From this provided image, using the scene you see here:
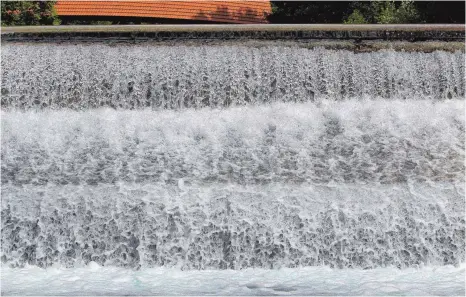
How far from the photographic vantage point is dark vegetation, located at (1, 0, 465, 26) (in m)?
13.9

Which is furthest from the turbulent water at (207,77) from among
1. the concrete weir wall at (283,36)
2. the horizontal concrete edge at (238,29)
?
the horizontal concrete edge at (238,29)

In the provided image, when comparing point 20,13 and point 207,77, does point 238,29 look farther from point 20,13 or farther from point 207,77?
point 20,13

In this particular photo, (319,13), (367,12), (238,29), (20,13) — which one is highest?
(319,13)

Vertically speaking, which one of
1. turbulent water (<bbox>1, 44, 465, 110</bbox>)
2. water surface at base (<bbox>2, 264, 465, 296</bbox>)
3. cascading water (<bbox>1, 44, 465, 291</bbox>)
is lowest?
water surface at base (<bbox>2, 264, 465, 296</bbox>)

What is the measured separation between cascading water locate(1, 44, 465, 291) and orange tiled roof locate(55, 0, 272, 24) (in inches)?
265

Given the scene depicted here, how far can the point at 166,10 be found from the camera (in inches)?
642

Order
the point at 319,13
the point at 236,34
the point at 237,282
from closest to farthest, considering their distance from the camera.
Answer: the point at 237,282 < the point at 236,34 < the point at 319,13

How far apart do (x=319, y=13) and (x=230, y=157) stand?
994 centimetres

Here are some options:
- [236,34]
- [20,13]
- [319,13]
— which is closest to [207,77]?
[236,34]

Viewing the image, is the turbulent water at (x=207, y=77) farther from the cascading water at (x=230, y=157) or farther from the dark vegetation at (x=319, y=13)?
the dark vegetation at (x=319, y=13)

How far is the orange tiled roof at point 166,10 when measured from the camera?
16.2 m

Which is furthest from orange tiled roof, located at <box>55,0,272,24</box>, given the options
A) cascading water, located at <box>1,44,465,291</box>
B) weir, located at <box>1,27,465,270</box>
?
cascading water, located at <box>1,44,465,291</box>

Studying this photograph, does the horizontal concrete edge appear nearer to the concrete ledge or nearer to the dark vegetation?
the concrete ledge

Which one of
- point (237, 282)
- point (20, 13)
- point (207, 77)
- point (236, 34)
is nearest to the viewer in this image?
point (237, 282)
